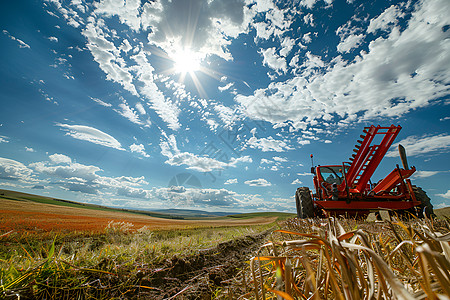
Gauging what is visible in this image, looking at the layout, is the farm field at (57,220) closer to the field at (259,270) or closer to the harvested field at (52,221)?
the harvested field at (52,221)

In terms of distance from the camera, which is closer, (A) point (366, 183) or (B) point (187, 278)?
(B) point (187, 278)

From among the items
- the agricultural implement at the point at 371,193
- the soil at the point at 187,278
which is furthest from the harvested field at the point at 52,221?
the agricultural implement at the point at 371,193

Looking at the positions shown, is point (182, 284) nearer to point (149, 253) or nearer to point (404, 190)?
point (149, 253)

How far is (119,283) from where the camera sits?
180 centimetres

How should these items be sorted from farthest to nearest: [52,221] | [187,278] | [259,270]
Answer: [52,221] < [187,278] < [259,270]

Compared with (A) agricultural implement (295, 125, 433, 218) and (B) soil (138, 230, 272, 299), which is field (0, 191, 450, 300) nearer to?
(B) soil (138, 230, 272, 299)

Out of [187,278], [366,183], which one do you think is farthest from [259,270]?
[366,183]

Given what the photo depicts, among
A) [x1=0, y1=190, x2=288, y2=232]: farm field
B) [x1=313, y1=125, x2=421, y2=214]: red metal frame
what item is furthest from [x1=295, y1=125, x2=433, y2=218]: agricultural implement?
[x1=0, y1=190, x2=288, y2=232]: farm field

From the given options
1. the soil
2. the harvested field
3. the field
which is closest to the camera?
the field

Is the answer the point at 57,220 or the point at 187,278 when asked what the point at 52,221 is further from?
the point at 187,278

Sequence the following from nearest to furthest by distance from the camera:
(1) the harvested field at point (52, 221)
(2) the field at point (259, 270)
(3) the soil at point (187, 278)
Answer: (2) the field at point (259, 270)
(3) the soil at point (187, 278)
(1) the harvested field at point (52, 221)

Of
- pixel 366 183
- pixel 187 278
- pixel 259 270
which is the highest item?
pixel 366 183

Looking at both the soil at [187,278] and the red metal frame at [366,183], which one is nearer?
the soil at [187,278]

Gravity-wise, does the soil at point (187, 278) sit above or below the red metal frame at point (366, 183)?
below
